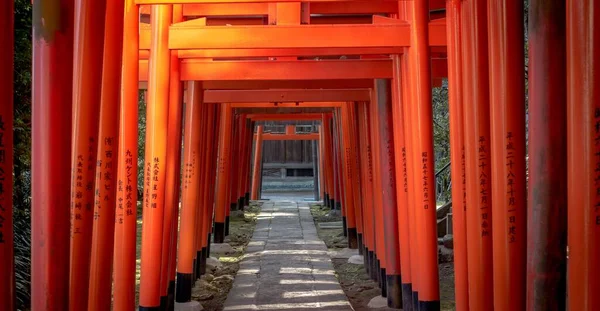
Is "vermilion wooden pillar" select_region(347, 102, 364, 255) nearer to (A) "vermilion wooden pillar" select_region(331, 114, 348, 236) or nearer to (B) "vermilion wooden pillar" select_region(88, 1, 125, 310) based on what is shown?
(A) "vermilion wooden pillar" select_region(331, 114, 348, 236)

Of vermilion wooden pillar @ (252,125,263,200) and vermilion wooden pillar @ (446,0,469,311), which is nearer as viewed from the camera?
vermilion wooden pillar @ (446,0,469,311)

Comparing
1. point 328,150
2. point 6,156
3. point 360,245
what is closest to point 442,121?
point 360,245

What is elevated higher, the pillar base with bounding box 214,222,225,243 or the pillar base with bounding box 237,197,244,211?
the pillar base with bounding box 237,197,244,211

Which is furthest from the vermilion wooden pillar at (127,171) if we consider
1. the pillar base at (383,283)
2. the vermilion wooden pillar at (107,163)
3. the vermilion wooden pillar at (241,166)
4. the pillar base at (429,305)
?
the vermilion wooden pillar at (241,166)

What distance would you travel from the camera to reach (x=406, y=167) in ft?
23.4

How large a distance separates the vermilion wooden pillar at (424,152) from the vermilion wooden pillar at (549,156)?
2.82 meters

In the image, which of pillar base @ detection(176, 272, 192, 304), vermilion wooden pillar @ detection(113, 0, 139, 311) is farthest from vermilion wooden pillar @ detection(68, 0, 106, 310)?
pillar base @ detection(176, 272, 192, 304)

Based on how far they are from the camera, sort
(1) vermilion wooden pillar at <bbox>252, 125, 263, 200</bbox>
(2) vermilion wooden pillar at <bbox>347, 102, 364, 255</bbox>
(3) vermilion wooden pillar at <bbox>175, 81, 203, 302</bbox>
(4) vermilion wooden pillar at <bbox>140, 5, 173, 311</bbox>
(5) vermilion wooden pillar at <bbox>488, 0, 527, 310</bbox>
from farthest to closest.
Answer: (1) vermilion wooden pillar at <bbox>252, 125, 263, 200</bbox>, (2) vermilion wooden pillar at <bbox>347, 102, 364, 255</bbox>, (3) vermilion wooden pillar at <bbox>175, 81, 203, 302</bbox>, (4) vermilion wooden pillar at <bbox>140, 5, 173, 311</bbox>, (5) vermilion wooden pillar at <bbox>488, 0, 527, 310</bbox>

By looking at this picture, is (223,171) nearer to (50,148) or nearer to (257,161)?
(257,161)

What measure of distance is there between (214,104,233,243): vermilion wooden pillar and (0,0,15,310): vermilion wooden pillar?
38.2 feet

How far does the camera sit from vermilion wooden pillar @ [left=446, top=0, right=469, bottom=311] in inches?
203

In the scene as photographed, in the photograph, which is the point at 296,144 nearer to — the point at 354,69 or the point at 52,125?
the point at 354,69

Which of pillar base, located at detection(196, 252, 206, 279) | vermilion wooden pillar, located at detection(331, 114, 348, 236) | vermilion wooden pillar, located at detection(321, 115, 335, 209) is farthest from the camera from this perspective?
vermilion wooden pillar, located at detection(321, 115, 335, 209)

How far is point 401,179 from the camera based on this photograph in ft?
24.2
